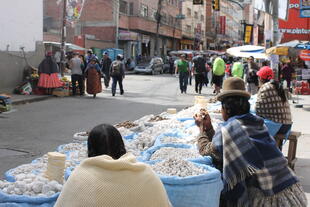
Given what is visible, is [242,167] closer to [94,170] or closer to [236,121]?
[236,121]

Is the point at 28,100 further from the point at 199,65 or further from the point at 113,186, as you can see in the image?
the point at 113,186

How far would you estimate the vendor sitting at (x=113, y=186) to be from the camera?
2.25m

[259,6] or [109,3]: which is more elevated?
[109,3]

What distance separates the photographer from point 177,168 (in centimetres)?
377

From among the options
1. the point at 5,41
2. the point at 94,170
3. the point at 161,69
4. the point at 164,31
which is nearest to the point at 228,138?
the point at 94,170

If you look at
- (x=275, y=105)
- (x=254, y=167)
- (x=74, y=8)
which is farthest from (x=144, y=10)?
(x=254, y=167)

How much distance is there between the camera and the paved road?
8.52 m

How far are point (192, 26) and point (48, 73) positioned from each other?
6332cm

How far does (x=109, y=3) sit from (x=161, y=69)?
1029 centimetres

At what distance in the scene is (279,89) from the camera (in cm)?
643

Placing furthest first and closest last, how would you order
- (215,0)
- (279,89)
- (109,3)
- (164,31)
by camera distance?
(164,31) → (109,3) → (215,0) → (279,89)

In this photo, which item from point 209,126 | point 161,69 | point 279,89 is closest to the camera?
point 209,126

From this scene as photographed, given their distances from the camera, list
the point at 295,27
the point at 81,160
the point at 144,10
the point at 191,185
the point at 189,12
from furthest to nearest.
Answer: the point at 189,12 → the point at 144,10 → the point at 295,27 → the point at 81,160 → the point at 191,185

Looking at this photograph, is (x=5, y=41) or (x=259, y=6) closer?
(x=259, y=6)
